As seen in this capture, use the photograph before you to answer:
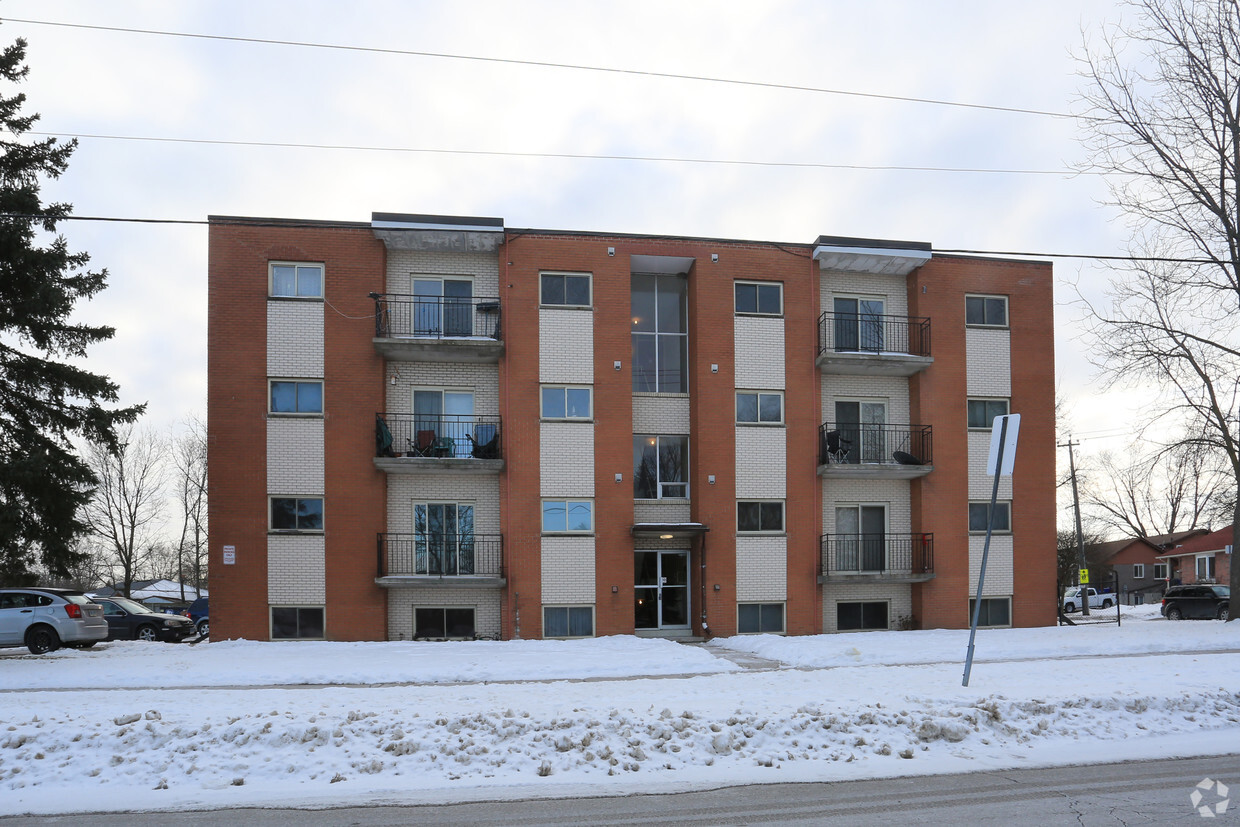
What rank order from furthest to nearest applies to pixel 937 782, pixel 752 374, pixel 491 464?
pixel 752 374 < pixel 491 464 < pixel 937 782

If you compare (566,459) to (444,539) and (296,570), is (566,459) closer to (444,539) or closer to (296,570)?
(444,539)

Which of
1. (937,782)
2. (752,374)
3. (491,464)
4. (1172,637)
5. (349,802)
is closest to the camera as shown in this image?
(349,802)

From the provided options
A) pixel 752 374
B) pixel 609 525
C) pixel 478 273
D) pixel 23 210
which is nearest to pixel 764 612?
pixel 609 525

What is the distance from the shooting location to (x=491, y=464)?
68.2ft

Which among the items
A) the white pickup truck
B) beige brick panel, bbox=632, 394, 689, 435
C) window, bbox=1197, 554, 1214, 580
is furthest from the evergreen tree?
window, bbox=1197, 554, 1214, 580

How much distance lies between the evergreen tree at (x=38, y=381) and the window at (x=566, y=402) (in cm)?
952

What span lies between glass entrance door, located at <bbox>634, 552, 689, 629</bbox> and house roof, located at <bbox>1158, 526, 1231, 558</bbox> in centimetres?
4734

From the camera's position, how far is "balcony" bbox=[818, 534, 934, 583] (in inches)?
879

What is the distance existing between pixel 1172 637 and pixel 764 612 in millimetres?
8982

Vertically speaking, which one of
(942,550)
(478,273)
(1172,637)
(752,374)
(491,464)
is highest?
(478,273)

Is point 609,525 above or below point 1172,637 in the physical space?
above

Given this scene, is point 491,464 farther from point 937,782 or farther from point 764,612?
point 937,782

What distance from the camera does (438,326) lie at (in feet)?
70.8

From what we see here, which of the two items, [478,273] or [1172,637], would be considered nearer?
[1172,637]
